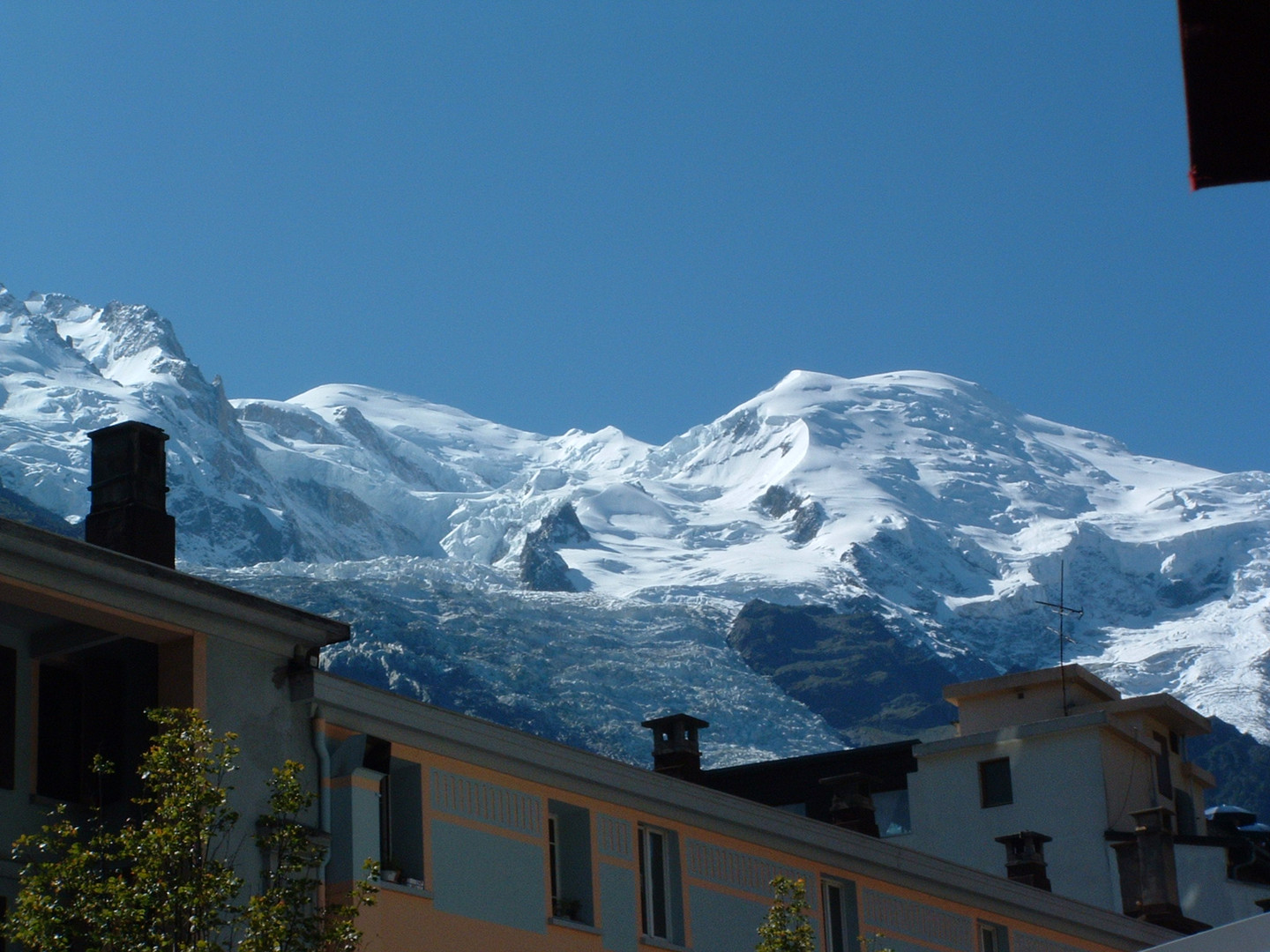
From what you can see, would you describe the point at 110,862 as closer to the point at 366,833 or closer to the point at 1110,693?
the point at 366,833

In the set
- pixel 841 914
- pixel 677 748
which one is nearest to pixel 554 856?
pixel 841 914

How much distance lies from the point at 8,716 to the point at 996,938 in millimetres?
20410

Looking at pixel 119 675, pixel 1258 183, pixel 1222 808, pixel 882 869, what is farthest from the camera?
pixel 1222 808

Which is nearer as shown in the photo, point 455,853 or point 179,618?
point 179,618

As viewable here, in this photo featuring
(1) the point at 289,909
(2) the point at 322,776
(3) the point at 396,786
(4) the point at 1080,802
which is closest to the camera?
(1) the point at 289,909

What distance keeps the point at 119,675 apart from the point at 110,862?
2.31 m

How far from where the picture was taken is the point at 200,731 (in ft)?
54.0

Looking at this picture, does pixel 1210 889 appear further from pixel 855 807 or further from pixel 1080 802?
pixel 855 807

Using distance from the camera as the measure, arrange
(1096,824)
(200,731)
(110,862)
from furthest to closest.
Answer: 1. (1096,824)
2. (110,862)
3. (200,731)

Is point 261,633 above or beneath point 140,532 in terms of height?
beneath

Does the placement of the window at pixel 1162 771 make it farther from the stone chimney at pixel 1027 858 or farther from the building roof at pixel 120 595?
the building roof at pixel 120 595

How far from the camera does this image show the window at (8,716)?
2009 centimetres

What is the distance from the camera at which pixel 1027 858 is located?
43625 mm

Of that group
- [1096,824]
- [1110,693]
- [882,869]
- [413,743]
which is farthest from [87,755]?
[1110,693]
